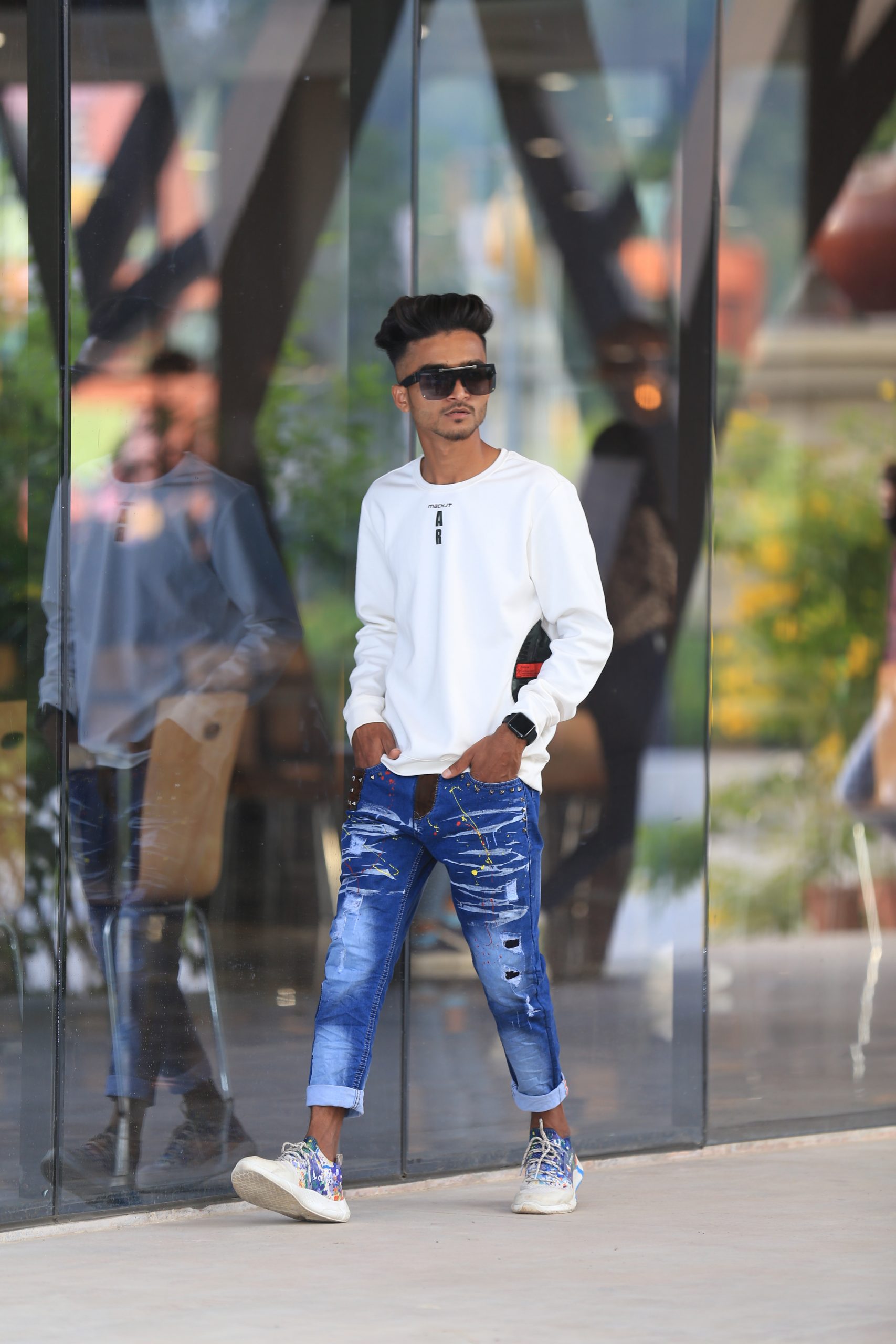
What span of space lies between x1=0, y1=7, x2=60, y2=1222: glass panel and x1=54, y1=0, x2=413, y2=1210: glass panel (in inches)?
2.5

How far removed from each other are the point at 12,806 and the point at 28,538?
1.97 ft

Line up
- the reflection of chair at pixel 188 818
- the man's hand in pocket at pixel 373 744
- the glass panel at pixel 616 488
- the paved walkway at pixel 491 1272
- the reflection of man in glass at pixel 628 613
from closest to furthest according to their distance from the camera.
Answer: the paved walkway at pixel 491 1272 → the man's hand in pocket at pixel 373 744 → the reflection of chair at pixel 188 818 → the glass panel at pixel 616 488 → the reflection of man in glass at pixel 628 613

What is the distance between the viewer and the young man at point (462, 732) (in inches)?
162

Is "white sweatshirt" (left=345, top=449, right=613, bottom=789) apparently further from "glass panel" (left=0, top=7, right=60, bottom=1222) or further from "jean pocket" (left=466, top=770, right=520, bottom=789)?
"glass panel" (left=0, top=7, right=60, bottom=1222)

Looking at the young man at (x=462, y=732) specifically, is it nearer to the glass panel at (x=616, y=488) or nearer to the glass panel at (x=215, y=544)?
the glass panel at (x=215, y=544)

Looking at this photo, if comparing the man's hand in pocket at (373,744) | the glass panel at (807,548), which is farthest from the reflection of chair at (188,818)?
the glass panel at (807,548)

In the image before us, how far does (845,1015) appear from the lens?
262 inches

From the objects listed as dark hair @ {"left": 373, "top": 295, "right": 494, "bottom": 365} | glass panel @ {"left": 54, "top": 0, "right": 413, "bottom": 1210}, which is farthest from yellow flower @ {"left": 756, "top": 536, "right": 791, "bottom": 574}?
dark hair @ {"left": 373, "top": 295, "right": 494, "bottom": 365}

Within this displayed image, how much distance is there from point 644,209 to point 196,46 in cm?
135

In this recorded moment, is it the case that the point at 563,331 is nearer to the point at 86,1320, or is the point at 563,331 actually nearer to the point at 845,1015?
the point at 845,1015

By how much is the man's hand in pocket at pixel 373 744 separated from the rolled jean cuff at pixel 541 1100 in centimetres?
76

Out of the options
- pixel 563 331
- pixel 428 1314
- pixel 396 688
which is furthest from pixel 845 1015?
pixel 428 1314

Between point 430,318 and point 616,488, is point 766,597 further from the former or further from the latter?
point 430,318

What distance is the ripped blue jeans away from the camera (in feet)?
13.5
